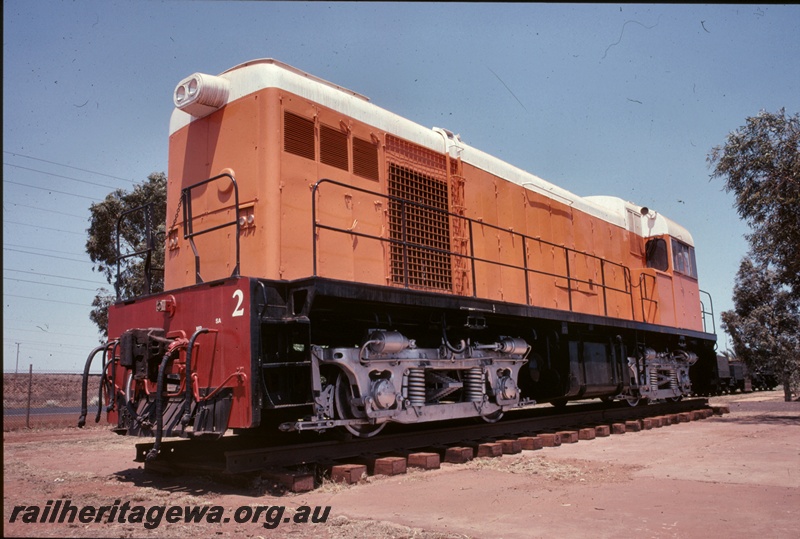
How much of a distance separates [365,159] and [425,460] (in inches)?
145

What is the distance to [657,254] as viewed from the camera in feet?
48.7

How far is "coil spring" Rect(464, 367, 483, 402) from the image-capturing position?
8.70 meters

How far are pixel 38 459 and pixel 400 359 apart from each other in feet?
19.5

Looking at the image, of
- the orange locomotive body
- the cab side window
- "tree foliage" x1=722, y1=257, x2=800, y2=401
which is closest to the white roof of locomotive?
the orange locomotive body

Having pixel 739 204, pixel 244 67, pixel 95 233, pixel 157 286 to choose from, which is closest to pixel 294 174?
pixel 244 67

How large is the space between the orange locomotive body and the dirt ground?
0.71 meters

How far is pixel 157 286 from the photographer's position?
20.2 m

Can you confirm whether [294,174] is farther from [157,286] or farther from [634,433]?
[157,286]

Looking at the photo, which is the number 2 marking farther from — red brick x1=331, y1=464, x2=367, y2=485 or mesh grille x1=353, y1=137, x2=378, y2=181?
mesh grille x1=353, y1=137, x2=378, y2=181

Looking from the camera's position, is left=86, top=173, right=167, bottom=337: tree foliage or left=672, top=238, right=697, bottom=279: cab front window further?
left=86, top=173, right=167, bottom=337: tree foliage

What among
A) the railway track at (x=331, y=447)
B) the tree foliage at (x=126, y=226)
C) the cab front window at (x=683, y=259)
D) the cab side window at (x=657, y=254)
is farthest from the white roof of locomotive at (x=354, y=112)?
the tree foliage at (x=126, y=226)

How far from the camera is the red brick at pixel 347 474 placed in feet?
21.0

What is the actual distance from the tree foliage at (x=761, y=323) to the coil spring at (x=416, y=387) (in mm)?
30115

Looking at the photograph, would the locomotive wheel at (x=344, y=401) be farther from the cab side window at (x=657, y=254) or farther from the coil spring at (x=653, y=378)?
the cab side window at (x=657, y=254)
